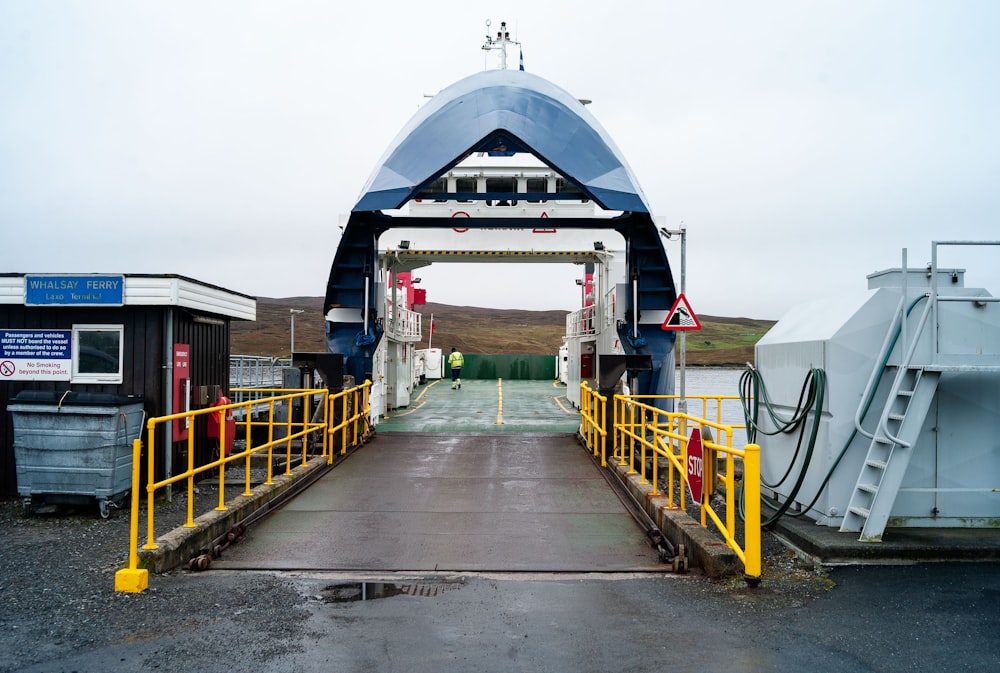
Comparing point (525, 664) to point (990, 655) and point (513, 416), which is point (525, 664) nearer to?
point (990, 655)

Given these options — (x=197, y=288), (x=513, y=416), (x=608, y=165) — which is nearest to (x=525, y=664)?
(x=197, y=288)

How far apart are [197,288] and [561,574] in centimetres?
709

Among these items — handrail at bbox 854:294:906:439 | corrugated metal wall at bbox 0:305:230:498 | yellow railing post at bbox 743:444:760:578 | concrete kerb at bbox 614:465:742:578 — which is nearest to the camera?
yellow railing post at bbox 743:444:760:578

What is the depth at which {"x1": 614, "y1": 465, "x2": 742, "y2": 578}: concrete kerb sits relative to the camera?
6113 millimetres

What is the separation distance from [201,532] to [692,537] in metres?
4.28

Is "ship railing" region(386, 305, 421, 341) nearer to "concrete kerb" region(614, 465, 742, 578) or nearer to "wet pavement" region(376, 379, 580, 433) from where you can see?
"wet pavement" region(376, 379, 580, 433)

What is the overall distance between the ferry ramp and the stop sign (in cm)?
72

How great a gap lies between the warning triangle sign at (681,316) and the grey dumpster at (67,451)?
8.47 metres

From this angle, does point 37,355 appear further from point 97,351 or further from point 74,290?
point 74,290

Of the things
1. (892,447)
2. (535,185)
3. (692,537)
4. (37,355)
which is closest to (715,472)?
(692,537)

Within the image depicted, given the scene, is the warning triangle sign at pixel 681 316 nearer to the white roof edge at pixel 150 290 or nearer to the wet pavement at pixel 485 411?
the wet pavement at pixel 485 411

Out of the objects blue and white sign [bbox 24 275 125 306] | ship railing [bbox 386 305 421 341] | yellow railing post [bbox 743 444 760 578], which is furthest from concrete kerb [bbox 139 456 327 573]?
ship railing [bbox 386 305 421 341]

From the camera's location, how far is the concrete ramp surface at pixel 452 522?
22.2ft

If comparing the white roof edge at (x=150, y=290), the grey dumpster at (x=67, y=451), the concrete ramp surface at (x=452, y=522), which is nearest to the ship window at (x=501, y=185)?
the concrete ramp surface at (x=452, y=522)
